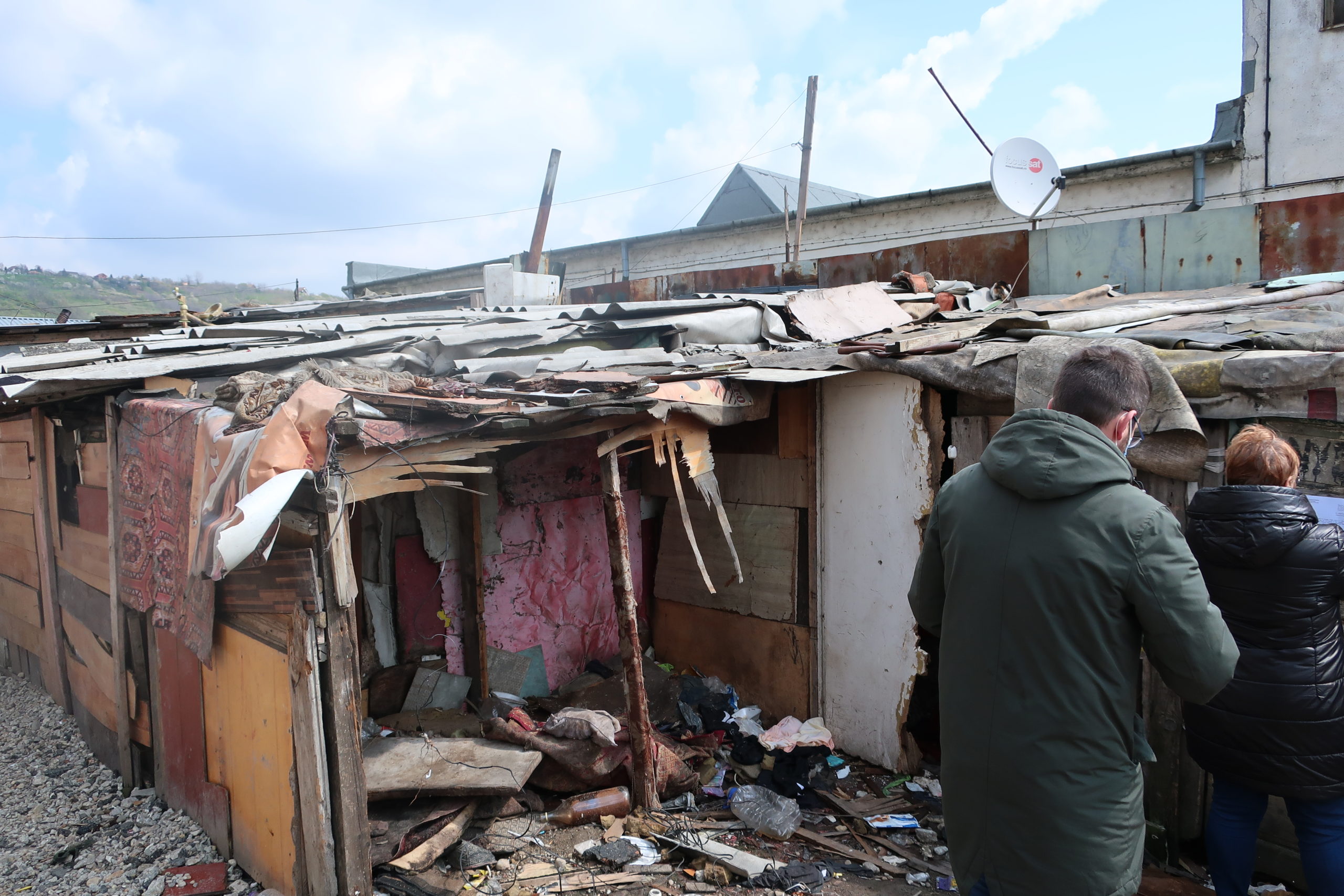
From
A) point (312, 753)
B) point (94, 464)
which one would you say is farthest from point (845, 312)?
point (94, 464)

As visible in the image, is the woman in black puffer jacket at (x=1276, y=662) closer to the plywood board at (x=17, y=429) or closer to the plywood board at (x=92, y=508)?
the plywood board at (x=92, y=508)

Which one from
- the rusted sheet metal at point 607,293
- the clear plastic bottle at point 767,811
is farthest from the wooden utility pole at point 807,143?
the clear plastic bottle at point 767,811

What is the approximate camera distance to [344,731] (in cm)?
364

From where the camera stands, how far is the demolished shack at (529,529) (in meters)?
3.67

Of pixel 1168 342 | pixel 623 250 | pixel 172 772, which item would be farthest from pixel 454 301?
pixel 623 250

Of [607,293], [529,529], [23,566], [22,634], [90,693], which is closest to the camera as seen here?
[90,693]

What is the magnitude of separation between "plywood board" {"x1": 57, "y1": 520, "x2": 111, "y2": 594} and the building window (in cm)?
1516

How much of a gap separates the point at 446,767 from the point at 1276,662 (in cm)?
420

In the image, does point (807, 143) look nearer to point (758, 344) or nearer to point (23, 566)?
point (758, 344)

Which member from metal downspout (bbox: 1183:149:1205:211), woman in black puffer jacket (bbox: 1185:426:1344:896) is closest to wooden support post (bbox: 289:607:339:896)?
woman in black puffer jacket (bbox: 1185:426:1344:896)

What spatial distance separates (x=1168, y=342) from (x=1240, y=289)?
2.81 metres

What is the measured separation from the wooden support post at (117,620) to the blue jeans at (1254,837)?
20.1 feet

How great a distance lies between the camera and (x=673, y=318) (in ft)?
21.0

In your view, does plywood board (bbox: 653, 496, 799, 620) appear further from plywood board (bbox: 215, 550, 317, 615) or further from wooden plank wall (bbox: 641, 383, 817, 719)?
plywood board (bbox: 215, 550, 317, 615)
